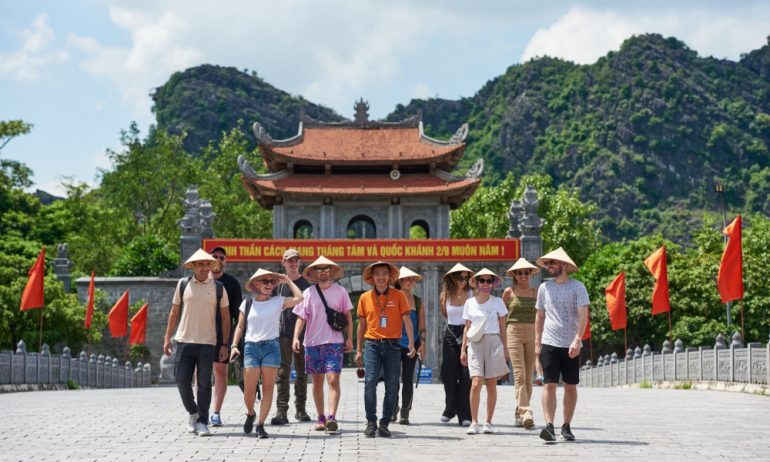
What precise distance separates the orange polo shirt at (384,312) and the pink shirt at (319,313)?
0.72 ft

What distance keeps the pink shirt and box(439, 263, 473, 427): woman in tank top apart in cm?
151

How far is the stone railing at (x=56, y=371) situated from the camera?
22.3 meters

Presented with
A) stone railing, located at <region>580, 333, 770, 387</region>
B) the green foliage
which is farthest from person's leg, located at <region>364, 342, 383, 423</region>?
the green foliage

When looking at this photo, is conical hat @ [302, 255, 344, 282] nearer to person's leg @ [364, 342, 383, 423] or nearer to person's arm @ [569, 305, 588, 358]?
person's leg @ [364, 342, 383, 423]

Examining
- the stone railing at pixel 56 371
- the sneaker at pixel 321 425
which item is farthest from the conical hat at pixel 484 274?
the stone railing at pixel 56 371

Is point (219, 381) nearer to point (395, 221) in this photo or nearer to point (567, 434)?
point (567, 434)

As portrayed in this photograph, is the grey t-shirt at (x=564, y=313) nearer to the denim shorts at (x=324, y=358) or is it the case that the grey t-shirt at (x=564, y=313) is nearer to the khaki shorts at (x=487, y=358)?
the khaki shorts at (x=487, y=358)

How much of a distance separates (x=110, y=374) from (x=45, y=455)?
71.7ft

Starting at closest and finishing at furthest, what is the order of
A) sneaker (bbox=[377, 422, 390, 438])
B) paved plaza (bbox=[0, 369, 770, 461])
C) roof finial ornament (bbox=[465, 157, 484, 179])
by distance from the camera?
paved plaza (bbox=[0, 369, 770, 461]), sneaker (bbox=[377, 422, 390, 438]), roof finial ornament (bbox=[465, 157, 484, 179])

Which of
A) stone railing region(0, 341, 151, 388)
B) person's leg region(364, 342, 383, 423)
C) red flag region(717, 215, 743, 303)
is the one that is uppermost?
red flag region(717, 215, 743, 303)

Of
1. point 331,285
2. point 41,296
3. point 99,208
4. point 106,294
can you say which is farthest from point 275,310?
point 99,208

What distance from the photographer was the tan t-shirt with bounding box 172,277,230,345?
427 inches

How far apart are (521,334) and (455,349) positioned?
0.90 metres

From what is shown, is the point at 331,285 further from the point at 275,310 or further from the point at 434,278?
the point at 434,278
